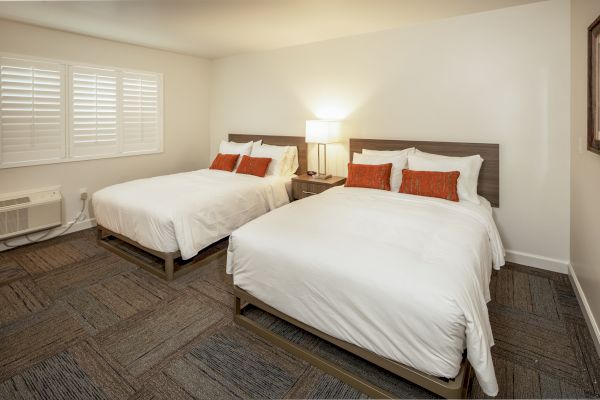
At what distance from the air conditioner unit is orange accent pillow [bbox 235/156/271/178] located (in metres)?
2.14

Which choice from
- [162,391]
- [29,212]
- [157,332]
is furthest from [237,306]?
[29,212]

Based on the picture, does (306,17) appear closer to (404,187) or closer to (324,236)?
(404,187)

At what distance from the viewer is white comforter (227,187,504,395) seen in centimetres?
143

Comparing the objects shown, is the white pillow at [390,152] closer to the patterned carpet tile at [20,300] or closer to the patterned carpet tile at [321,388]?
the patterned carpet tile at [321,388]

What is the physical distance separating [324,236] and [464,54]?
2492 mm

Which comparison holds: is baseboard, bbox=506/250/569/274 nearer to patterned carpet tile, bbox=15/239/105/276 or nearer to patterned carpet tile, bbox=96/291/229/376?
patterned carpet tile, bbox=96/291/229/376

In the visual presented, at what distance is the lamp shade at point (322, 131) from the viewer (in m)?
3.89

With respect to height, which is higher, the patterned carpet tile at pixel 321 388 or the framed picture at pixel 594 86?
the framed picture at pixel 594 86

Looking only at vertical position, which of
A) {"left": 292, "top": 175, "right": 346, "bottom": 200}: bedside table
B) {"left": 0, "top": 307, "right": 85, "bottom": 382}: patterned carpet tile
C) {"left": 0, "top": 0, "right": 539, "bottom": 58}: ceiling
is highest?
{"left": 0, "top": 0, "right": 539, "bottom": 58}: ceiling

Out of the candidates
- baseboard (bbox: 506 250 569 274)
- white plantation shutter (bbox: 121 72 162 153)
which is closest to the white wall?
baseboard (bbox: 506 250 569 274)

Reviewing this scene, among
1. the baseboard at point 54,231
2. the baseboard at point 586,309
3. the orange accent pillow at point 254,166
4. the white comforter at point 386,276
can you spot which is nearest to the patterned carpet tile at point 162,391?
the white comforter at point 386,276

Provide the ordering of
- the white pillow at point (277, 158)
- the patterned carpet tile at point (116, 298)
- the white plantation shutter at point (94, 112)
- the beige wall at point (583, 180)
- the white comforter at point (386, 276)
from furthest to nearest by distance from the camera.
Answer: the white pillow at point (277, 158), the white plantation shutter at point (94, 112), the patterned carpet tile at point (116, 298), the beige wall at point (583, 180), the white comforter at point (386, 276)

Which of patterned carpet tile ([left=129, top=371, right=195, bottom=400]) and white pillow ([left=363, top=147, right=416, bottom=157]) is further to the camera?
white pillow ([left=363, top=147, right=416, bottom=157])

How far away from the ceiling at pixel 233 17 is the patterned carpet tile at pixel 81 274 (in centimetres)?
237
